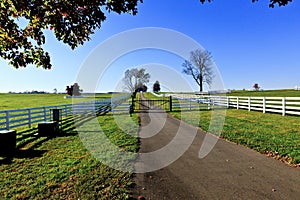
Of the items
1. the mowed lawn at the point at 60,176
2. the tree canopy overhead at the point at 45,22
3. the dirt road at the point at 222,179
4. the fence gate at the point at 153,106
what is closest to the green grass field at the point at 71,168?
the mowed lawn at the point at 60,176

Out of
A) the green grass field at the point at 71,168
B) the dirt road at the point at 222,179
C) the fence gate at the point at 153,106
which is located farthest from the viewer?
the fence gate at the point at 153,106

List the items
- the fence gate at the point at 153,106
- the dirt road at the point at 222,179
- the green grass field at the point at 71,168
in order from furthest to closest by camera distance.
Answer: the fence gate at the point at 153,106 → the green grass field at the point at 71,168 → the dirt road at the point at 222,179

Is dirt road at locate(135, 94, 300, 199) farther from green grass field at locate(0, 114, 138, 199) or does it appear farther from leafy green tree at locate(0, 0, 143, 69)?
leafy green tree at locate(0, 0, 143, 69)

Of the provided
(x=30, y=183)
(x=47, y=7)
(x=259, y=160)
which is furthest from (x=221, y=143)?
(x=47, y=7)

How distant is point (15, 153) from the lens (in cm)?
576

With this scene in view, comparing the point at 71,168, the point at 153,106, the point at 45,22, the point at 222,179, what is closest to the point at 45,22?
the point at 45,22

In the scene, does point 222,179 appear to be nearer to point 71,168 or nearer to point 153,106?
point 71,168

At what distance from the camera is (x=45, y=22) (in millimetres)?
4711

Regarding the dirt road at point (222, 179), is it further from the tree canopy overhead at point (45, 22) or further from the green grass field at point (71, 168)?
the tree canopy overhead at point (45, 22)

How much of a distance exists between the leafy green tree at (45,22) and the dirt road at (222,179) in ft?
12.2

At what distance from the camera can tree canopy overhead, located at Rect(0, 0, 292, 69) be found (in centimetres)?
428

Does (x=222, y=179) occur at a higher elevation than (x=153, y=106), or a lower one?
lower

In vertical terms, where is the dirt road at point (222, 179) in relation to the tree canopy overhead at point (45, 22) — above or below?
below

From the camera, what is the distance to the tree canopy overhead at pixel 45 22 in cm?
428
